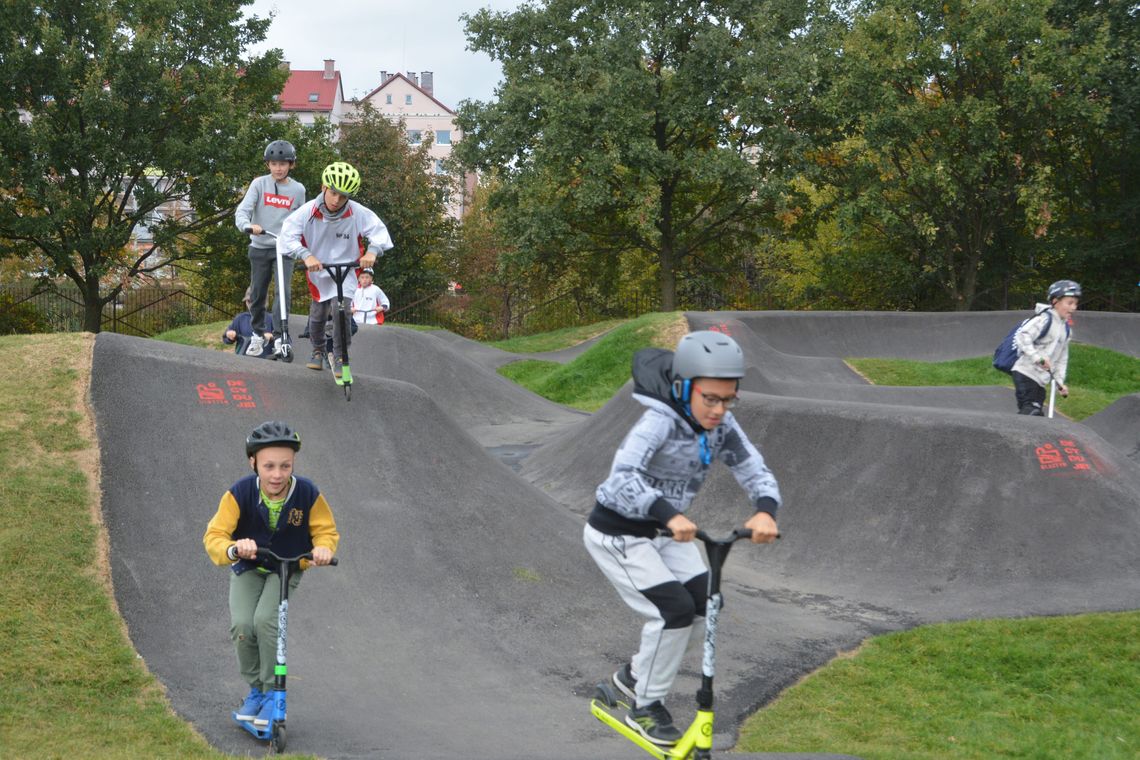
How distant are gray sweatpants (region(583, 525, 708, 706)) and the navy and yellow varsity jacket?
1618mm

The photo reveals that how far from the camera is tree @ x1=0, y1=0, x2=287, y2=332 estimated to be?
31672 mm

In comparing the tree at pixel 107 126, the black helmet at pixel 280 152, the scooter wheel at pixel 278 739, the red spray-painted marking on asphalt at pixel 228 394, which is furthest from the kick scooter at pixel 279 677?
the tree at pixel 107 126

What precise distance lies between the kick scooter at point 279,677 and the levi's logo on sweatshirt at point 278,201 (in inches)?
266

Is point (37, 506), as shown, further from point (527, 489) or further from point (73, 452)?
point (527, 489)

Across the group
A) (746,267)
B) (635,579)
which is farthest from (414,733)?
(746,267)

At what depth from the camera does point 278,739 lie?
5586mm

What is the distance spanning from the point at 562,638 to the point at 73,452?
442 centimetres

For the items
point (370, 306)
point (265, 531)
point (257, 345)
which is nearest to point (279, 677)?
point (265, 531)

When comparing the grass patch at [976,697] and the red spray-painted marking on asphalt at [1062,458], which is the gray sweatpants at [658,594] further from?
the red spray-painted marking on asphalt at [1062,458]

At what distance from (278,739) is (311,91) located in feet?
326

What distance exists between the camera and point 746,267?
5234cm

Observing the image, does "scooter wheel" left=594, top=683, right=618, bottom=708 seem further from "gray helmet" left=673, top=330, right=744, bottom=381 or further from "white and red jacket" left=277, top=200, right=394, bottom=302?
"white and red jacket" left=277, top=200, right=394, bottom=302

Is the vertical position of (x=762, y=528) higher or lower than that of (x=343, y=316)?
lower

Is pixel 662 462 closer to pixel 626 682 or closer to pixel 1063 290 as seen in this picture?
pixel 626 682
